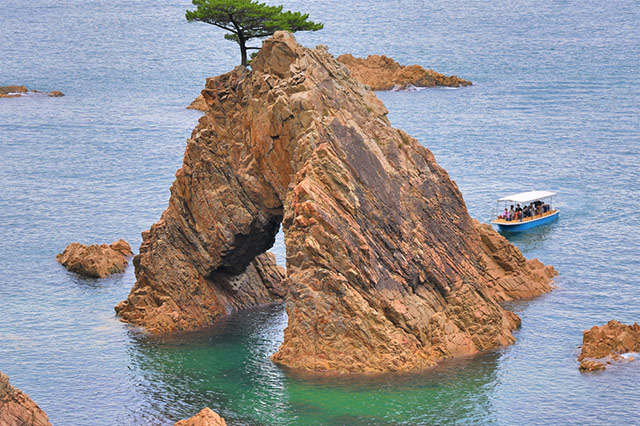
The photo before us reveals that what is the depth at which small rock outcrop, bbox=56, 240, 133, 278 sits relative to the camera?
91.0 metres

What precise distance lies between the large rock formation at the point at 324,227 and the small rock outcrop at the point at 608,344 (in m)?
5.79

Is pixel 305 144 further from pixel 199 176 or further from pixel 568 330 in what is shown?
pixel 568 330

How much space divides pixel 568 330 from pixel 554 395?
14.0 m

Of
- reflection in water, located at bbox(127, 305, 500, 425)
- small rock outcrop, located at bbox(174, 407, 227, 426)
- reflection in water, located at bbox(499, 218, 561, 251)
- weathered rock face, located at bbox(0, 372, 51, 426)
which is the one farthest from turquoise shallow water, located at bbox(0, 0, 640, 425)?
small rock outcrop, located at bbox(174, 407, 227, 426)

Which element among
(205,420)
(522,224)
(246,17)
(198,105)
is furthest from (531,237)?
(198,105)

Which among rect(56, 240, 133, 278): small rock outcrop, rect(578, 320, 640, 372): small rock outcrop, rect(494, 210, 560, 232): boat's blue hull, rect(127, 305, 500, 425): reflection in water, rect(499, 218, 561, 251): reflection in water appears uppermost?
rect(578, 320, 640, 372): small rock outcrop

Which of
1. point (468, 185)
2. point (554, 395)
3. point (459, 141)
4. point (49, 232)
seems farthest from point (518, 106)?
point (554, 395)

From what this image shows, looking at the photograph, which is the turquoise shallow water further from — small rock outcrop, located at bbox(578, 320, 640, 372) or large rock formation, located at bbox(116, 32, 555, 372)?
large rock formation, located at bbox(116, 32, 555, 372)

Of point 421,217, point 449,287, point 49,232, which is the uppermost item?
point 421,217

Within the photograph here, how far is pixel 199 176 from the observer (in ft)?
246

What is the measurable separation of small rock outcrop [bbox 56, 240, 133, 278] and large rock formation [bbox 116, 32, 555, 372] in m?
14.2

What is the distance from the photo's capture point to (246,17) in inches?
2960

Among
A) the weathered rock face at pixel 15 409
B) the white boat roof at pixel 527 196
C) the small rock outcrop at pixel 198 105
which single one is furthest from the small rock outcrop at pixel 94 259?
the small rock outcrop at pixel 198 105

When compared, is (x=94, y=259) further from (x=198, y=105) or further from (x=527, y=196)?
(x=198, y=105)
